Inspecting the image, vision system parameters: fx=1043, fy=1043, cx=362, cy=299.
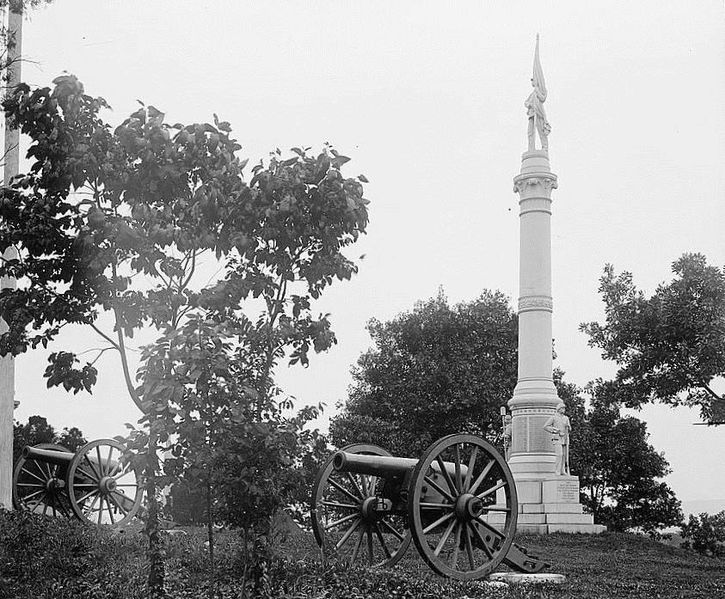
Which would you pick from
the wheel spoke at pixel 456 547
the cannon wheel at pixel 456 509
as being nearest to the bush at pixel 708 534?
the cannon wheel at pixel 456 509

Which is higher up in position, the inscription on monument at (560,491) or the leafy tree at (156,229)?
the leafy tree at (156,229)

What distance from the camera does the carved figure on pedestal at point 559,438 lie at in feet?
83.7

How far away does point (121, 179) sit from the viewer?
9.97 m

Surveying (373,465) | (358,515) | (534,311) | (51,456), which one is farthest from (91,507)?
(534,311)

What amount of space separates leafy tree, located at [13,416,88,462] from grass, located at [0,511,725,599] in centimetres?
1477

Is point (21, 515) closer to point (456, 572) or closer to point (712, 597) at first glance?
point (456, 572)

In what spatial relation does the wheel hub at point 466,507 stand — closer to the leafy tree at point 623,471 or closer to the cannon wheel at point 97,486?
the cannon wheel at point 97,486

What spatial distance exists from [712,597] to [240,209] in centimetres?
759

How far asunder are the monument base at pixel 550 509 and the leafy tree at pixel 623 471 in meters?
11.0

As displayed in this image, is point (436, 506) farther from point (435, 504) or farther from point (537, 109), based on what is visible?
point (537, 109)

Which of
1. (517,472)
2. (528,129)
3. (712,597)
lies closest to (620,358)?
(517,472)

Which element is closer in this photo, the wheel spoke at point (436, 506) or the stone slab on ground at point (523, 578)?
the wheel spoke at point (436, 506)

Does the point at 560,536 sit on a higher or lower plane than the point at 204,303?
lower

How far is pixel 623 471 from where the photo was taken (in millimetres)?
36750
